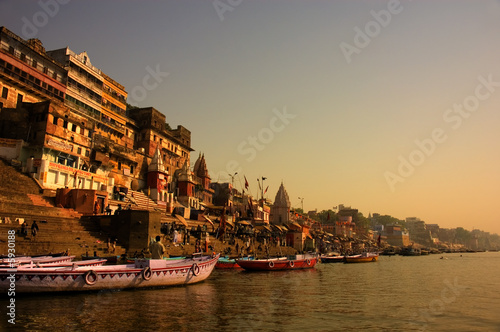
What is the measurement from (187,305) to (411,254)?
102m

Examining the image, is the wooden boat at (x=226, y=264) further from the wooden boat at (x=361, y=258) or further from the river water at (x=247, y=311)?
the wooden boat at (x=361, y=258)

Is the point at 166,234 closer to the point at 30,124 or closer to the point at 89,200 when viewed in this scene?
the point at 89,200

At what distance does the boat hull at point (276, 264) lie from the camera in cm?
3086

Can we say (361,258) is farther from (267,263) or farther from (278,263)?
(267,263)

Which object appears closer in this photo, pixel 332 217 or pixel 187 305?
pixel 187 305

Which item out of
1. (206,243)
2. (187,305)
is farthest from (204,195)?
(187,305)

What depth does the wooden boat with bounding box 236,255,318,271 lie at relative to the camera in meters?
30.9

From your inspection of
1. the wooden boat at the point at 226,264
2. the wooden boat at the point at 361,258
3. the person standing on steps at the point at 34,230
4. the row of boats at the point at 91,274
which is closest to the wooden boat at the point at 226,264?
the wooden boat at the point at 226,264

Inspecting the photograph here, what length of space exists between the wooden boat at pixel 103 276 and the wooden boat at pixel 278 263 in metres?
12.1

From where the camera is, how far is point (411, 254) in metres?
102

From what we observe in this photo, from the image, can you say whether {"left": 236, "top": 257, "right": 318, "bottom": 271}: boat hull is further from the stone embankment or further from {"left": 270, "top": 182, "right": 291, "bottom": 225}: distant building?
{"left": 270, "top": 182, "right": 291, "bottom": 225}: distant building

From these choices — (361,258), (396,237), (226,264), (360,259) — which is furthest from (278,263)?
(396,237)

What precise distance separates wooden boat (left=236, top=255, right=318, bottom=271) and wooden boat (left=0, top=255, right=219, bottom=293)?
1208cm

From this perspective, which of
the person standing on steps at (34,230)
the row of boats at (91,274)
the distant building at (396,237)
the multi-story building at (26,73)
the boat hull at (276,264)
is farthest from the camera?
the distant building at (396,237)
